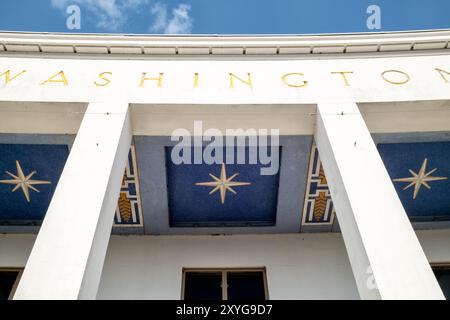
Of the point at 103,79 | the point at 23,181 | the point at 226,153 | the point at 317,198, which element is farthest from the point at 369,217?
the point at 23,181

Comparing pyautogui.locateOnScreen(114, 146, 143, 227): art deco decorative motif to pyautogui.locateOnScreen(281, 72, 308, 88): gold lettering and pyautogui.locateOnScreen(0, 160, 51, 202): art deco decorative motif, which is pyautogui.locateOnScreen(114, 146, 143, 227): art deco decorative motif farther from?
pyautogui.locateOnScreen(281, 72, 308, 88): gold lettering

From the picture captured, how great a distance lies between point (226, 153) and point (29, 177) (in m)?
3.47

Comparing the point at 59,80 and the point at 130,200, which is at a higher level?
the point at 59,80

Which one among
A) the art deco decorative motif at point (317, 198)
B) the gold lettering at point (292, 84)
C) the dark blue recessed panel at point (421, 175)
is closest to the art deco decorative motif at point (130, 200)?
the gold lettering at point (292, 84)

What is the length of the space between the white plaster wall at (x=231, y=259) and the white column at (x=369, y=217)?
2704 millimetres

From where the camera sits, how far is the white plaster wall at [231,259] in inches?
259

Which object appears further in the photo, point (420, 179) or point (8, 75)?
point (420, 179)

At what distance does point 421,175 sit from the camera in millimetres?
6695

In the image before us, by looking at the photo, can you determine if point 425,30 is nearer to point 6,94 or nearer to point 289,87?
point 289,87

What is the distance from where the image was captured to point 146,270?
22.5ft

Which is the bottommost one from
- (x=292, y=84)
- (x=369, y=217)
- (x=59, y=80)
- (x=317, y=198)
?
(x=369, y=217)

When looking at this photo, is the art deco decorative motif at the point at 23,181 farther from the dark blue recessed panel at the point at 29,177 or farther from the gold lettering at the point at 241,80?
the gold lettering at the point at 241,80

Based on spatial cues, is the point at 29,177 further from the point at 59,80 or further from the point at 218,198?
the point at 218,198
